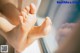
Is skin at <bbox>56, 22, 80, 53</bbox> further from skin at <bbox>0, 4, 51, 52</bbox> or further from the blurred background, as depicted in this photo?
skin at <bbox>0, 4, 51, 52</bbox>

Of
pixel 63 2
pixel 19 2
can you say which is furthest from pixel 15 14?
pixel 63 2

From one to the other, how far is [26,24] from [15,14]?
0.17 meters

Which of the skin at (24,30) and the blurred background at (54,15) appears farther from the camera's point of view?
the blurred background at (54,15)

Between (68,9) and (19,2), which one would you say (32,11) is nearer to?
(19,2)

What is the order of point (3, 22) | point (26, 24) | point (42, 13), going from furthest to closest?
point (42, 13) < point (3, 22) < point (26, 24)

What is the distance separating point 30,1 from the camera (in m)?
0.95

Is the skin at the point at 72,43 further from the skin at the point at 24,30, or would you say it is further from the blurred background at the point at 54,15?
the skin at the point at 24,30

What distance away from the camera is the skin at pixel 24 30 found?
30.9 inches

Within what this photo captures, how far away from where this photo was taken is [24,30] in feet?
2.61

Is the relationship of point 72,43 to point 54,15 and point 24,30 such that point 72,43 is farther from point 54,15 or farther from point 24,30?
point 24,30

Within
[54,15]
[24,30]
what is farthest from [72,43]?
[24,30]

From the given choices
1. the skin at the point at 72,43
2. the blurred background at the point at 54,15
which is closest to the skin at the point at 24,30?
the blurred background at the point at 54,15

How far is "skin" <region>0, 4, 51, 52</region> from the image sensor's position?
0.78 m

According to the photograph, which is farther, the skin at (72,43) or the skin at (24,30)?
the skin at (72,43)
